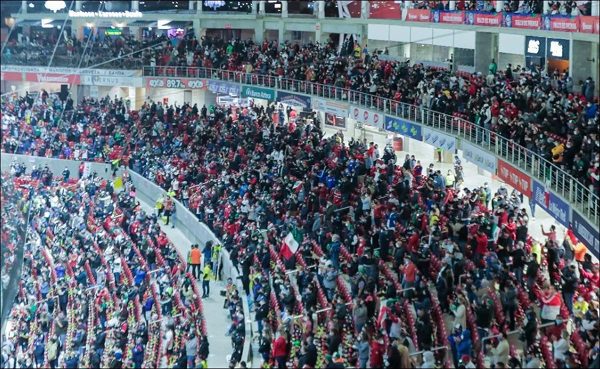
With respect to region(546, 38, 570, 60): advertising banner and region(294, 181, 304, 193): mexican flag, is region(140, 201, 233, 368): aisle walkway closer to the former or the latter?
region(294, 181, 304, 193): mexican flag

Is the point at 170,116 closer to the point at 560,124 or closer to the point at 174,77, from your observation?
the point at 174,77

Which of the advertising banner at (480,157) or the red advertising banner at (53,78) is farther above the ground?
the red advertising banner at (53,78)

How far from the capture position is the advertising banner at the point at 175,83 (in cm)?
3934

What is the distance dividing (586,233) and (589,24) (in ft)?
27.2

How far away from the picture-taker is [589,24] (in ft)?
77.0

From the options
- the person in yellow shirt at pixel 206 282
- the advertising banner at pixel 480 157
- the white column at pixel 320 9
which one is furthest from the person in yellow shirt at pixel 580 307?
the white column at pixel 320 9

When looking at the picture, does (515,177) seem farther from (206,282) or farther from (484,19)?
(484,19)

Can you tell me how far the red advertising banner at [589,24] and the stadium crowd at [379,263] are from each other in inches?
170

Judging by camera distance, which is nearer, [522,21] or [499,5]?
[522,21]

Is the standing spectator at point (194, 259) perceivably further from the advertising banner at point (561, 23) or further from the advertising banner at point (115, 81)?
the advertising banner at point (115, 81)

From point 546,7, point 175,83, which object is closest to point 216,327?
point 546,7

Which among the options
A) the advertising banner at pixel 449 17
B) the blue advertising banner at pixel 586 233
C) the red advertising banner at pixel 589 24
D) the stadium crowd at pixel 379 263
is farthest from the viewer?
the advertising banner at pixel 449 17

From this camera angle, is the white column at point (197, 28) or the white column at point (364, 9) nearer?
the white column at point (364, 9)

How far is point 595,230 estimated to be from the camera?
16188mm
